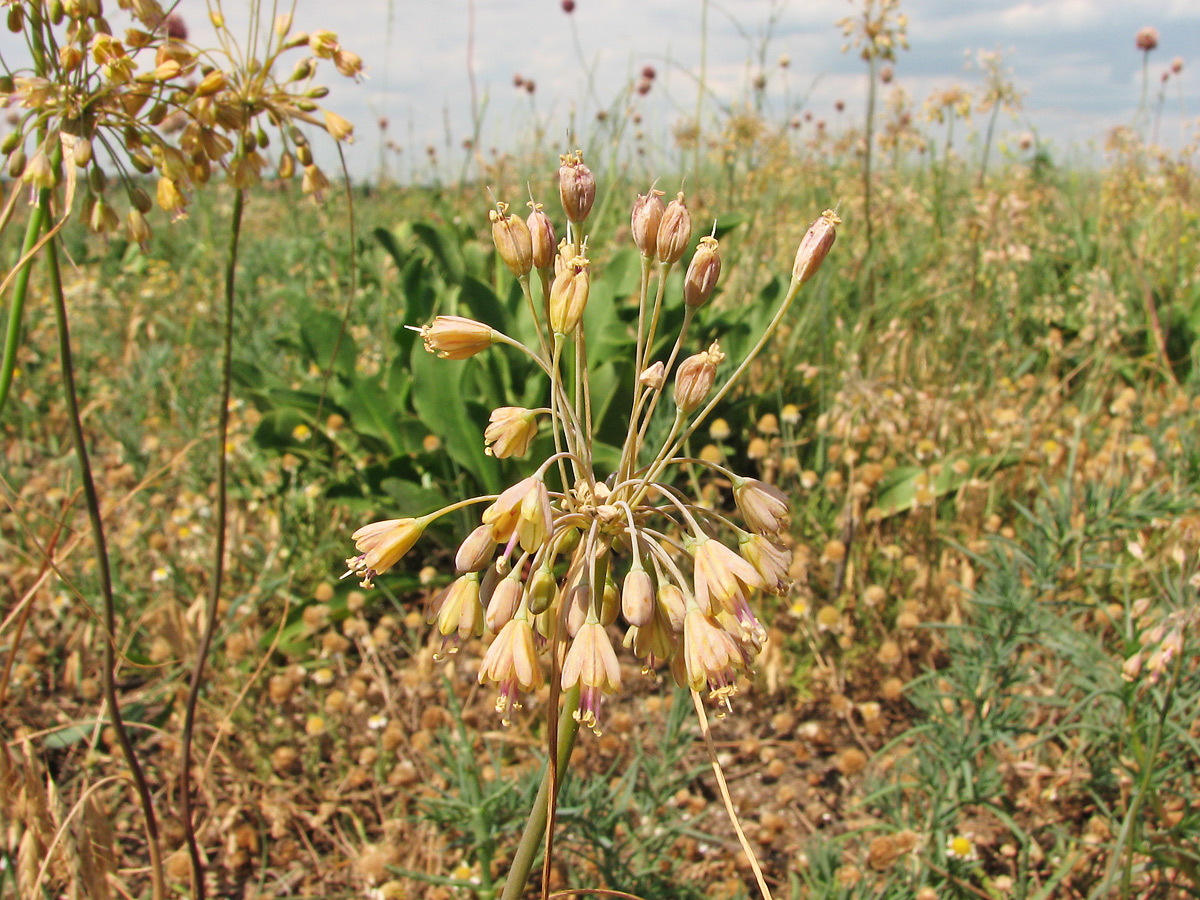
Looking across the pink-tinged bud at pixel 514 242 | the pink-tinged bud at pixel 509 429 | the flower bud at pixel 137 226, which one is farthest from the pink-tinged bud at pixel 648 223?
the flower bud at pixel 137 226

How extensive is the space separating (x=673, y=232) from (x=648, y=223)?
3cm

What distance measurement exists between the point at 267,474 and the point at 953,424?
2798mm

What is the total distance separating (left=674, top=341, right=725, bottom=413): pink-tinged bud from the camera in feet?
3.17

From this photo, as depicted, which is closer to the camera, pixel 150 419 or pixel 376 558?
pixel 376 558

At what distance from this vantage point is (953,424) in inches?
139

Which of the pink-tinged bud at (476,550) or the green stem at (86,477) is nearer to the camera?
the pink-tinged bud at (476,550)

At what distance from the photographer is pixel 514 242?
97cm

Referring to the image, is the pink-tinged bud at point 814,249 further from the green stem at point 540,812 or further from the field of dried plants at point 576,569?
the green stem at point 540,812

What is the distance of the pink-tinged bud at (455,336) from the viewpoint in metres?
1.01

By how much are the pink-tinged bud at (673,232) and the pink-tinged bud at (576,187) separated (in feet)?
0.30

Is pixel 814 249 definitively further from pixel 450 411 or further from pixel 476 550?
pixel 450 411

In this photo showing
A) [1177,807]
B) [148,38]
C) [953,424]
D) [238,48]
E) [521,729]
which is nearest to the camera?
[148,38]

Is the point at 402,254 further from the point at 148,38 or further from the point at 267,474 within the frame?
the point at 148,38

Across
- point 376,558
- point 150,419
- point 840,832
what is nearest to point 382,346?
point 150,419
